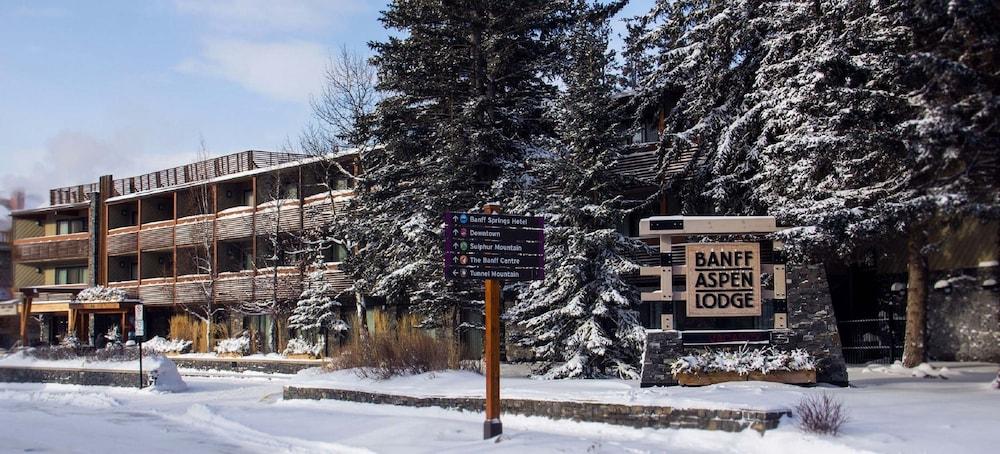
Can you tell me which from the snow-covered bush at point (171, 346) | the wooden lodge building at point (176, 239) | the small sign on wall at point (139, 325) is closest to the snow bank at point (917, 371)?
the small sign on wall at point (139, 325)

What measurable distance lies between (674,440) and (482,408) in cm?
477

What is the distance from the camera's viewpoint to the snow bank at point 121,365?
1115 inches

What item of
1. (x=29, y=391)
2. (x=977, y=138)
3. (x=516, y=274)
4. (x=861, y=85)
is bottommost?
(x=29, y=391)

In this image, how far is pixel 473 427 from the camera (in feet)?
53.6

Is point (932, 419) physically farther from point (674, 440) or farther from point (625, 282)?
point (625, 282)

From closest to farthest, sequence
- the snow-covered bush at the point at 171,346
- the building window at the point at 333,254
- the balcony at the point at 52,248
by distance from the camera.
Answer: the building window at the point at 333,254
the snow-covered bush at the point at 171,346
the balcony at the point at 52,248

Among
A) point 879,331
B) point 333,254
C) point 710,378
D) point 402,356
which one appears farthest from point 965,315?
point 333,254

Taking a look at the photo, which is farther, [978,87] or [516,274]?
[978,87]

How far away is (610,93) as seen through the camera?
80.3 feet

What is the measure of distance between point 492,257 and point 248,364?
80.7 ft

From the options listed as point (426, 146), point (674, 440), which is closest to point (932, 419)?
point (674, 440)

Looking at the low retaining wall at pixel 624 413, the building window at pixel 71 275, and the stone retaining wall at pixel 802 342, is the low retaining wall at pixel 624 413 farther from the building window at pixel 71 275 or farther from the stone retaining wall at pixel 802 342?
the building window at pixel 71 275

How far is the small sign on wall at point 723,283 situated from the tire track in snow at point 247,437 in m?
7.04

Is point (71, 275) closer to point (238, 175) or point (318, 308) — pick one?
point (238, 175)
